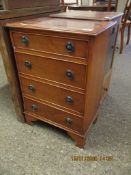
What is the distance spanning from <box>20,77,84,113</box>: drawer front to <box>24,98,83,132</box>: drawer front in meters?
0.07

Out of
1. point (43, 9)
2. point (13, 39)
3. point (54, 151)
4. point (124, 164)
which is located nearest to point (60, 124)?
point (54, 151)

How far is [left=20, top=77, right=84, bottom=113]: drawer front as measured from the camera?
41.8 inches

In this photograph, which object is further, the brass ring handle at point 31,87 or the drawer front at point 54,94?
the brass ring handle at point 31,87

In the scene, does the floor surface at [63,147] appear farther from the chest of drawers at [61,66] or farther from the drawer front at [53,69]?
the drawer front at [53,69]

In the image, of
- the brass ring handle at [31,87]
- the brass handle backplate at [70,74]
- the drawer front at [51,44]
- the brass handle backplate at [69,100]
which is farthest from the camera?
the brass ring handle at [31,87]

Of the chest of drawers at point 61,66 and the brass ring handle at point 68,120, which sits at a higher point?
the chest of drawers at point 61,66

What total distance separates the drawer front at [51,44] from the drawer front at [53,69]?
0.21 feet

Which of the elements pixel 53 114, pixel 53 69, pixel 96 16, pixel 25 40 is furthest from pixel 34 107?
pixel 96 16


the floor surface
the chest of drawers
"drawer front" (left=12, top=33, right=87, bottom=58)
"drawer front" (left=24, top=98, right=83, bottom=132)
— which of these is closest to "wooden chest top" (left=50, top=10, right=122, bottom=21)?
the chest of drawers

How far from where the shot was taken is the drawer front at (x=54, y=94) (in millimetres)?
1062

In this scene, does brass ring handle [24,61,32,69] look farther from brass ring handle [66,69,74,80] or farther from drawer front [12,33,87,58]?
brass ring handle [66,69,74,80]

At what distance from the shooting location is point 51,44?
96 centimetres

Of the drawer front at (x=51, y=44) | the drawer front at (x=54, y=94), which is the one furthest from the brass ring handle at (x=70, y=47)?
the drawer front at (x=54, y=94)

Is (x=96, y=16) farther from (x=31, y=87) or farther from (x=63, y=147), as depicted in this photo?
(x=63, y=147)
